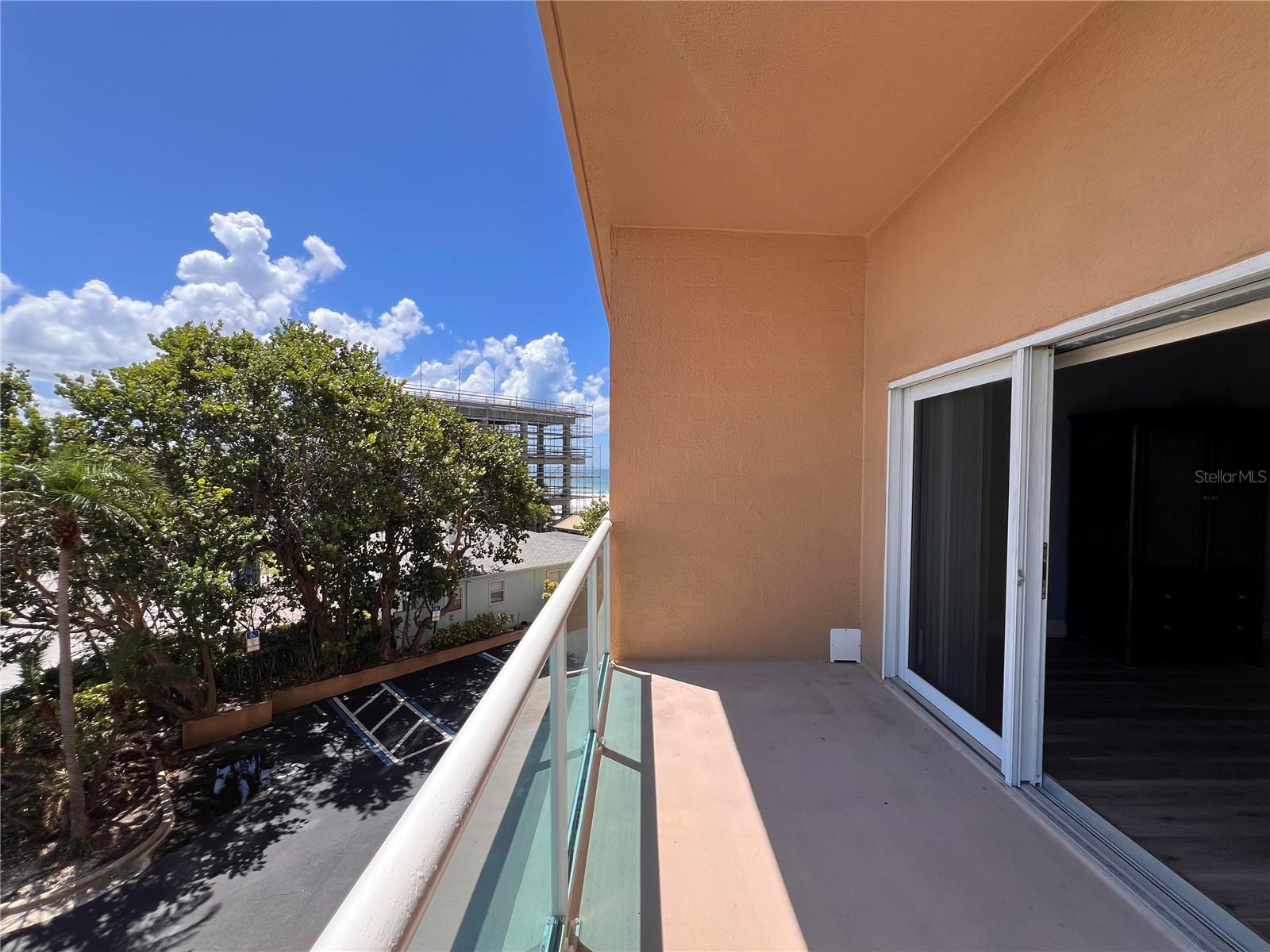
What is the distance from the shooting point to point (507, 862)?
0.86m

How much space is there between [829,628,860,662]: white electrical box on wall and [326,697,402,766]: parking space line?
806 centimetres

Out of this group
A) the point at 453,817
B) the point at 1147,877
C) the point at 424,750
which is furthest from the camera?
the point at 424,750

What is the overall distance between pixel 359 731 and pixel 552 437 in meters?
30.5

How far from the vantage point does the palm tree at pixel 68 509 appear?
6.17 metres

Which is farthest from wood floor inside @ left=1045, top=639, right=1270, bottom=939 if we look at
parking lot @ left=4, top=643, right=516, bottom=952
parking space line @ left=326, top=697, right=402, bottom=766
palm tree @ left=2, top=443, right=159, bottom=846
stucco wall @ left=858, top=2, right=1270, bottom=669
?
palm tree @ left=2, top=443, right=159, bottom=846

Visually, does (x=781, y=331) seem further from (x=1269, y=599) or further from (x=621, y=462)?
(x=1269, y=599)

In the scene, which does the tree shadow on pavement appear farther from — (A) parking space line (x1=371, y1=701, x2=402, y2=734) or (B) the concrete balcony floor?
(B) the concrete balcony floor

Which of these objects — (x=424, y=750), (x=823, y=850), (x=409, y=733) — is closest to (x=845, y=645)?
(x=823, y=850)

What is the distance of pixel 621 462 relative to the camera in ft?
10.5

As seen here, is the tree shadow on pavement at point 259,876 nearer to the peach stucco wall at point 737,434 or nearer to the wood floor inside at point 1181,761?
the peach stucco wall at point 737,434

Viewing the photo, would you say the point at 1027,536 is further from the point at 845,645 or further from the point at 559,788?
the point at 559,788

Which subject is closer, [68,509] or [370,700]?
[68,509]

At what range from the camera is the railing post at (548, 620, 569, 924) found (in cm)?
121

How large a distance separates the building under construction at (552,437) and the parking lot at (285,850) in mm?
24335
